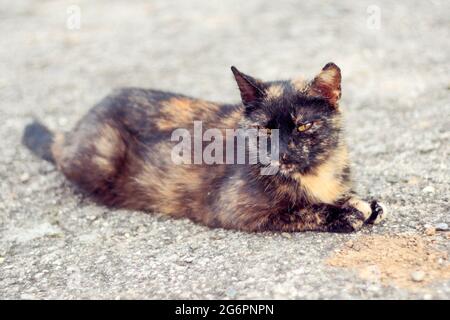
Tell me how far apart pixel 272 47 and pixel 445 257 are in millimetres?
6248

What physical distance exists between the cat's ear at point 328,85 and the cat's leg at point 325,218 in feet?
2.75

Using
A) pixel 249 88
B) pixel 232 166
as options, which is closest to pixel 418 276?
pixel 232 166

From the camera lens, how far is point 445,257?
4148 millimetres

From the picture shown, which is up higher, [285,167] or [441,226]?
[285,167]

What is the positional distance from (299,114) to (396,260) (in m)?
1.28

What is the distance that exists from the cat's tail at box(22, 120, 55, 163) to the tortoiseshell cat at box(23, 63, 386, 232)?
1.45 ft

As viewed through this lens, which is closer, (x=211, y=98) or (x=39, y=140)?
(x=39, y=140)

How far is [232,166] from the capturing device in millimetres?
4961

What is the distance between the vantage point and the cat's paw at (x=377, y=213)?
4730mm

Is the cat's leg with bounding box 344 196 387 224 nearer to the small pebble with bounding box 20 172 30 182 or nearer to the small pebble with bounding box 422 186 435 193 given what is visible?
the small pebble with bounding box 422 186 435 193

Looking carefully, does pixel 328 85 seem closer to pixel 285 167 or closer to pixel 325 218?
pixel 285 167

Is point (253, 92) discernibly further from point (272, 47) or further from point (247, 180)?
point (272, 47)

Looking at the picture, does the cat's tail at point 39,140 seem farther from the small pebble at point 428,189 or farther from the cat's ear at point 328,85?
the small pebble at point 428,189

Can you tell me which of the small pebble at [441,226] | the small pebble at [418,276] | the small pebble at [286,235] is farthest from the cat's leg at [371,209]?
the small pebble at [418,276]
